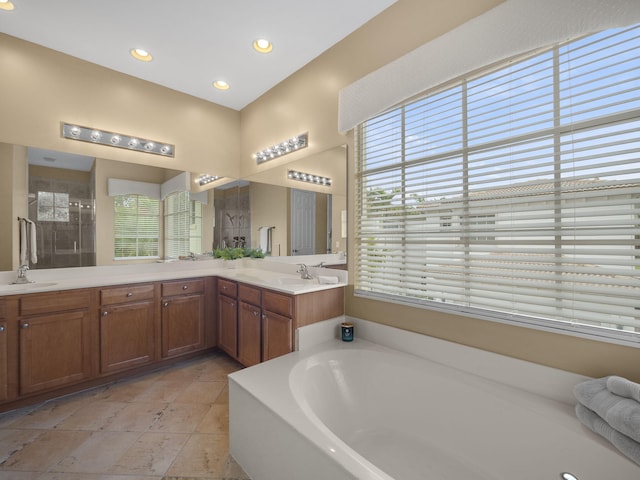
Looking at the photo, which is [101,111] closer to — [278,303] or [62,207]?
[62,207]

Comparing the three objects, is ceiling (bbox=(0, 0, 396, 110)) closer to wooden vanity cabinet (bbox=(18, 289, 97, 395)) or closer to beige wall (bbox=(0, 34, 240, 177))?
beige wall (bbox=(0, 34, 240, 177))

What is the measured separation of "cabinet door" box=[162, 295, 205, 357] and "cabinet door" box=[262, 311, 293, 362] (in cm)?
93

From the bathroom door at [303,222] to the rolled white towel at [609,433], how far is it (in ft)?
6.65

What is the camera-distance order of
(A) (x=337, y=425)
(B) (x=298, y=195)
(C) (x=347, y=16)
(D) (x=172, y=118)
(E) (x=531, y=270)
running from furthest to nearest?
(D) (x=172, y=118)
(B) (x=298, y=195)
(C) (x=347, y=16)
(A) (x=337, y=425)
(E) (x=531, y=270)

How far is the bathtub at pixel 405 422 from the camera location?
1.20 meters

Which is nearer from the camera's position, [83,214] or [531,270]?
[531,270]

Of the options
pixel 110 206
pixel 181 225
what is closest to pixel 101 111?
pixel 110 206

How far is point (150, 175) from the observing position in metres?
3.16

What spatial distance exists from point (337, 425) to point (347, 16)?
9.35 feet

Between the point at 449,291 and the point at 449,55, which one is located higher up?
the point at 449,55

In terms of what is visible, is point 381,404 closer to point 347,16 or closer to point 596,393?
point 596,393

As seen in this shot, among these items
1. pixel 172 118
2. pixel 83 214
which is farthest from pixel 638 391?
pixel 172 118

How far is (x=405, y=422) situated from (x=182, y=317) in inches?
85.4

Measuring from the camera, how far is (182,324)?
2.85 metres
